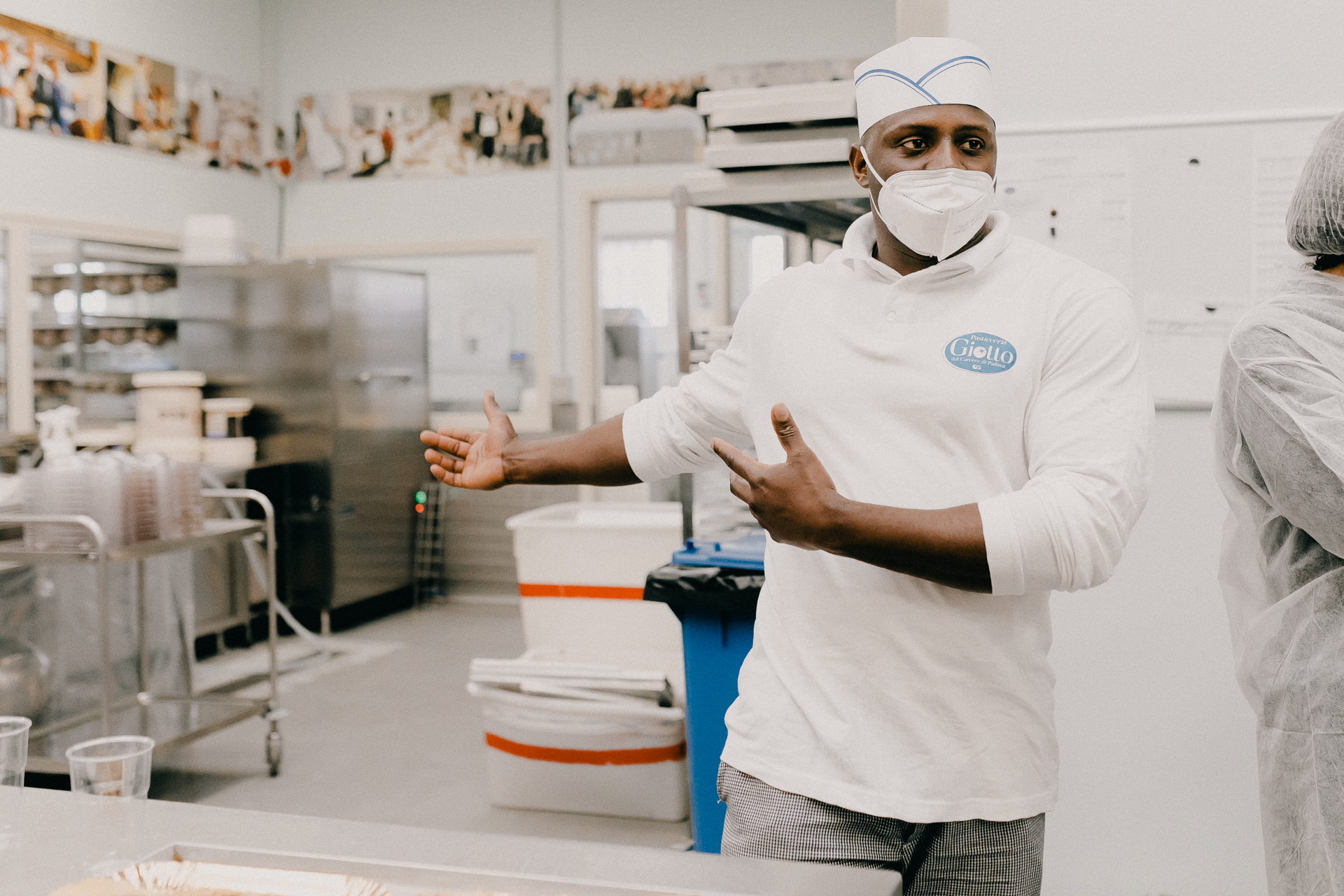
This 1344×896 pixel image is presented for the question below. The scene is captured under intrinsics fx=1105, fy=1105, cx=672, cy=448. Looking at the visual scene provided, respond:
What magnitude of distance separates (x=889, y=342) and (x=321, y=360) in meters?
4.32

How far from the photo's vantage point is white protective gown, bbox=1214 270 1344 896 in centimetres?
122

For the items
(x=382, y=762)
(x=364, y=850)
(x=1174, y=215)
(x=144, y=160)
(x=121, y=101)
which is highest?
(x=121, y=101)

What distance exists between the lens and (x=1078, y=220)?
1.93 metres

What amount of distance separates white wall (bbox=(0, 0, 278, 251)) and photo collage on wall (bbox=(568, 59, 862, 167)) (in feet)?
5.79

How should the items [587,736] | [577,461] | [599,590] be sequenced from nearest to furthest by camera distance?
[577,461]
[587,736]
[599,590]

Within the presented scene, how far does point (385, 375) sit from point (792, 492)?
4644 mm

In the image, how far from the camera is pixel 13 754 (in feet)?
3.96

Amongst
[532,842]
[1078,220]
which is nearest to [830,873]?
[532,842]

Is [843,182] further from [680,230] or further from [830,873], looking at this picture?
[830,873]

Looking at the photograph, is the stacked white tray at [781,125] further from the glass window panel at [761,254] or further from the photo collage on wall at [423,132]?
the photo collage on wall at [423,132]

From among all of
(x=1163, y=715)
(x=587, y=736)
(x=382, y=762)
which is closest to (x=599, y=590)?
(x=587, y=736)

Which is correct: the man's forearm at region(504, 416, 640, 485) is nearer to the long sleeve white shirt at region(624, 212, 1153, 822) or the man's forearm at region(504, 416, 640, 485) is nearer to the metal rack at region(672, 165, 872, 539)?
the long sleeve white shirt at region(624, 212, 1153, 822)

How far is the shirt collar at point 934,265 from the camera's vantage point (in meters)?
1.18

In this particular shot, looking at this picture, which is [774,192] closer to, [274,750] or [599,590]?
[599,590]
